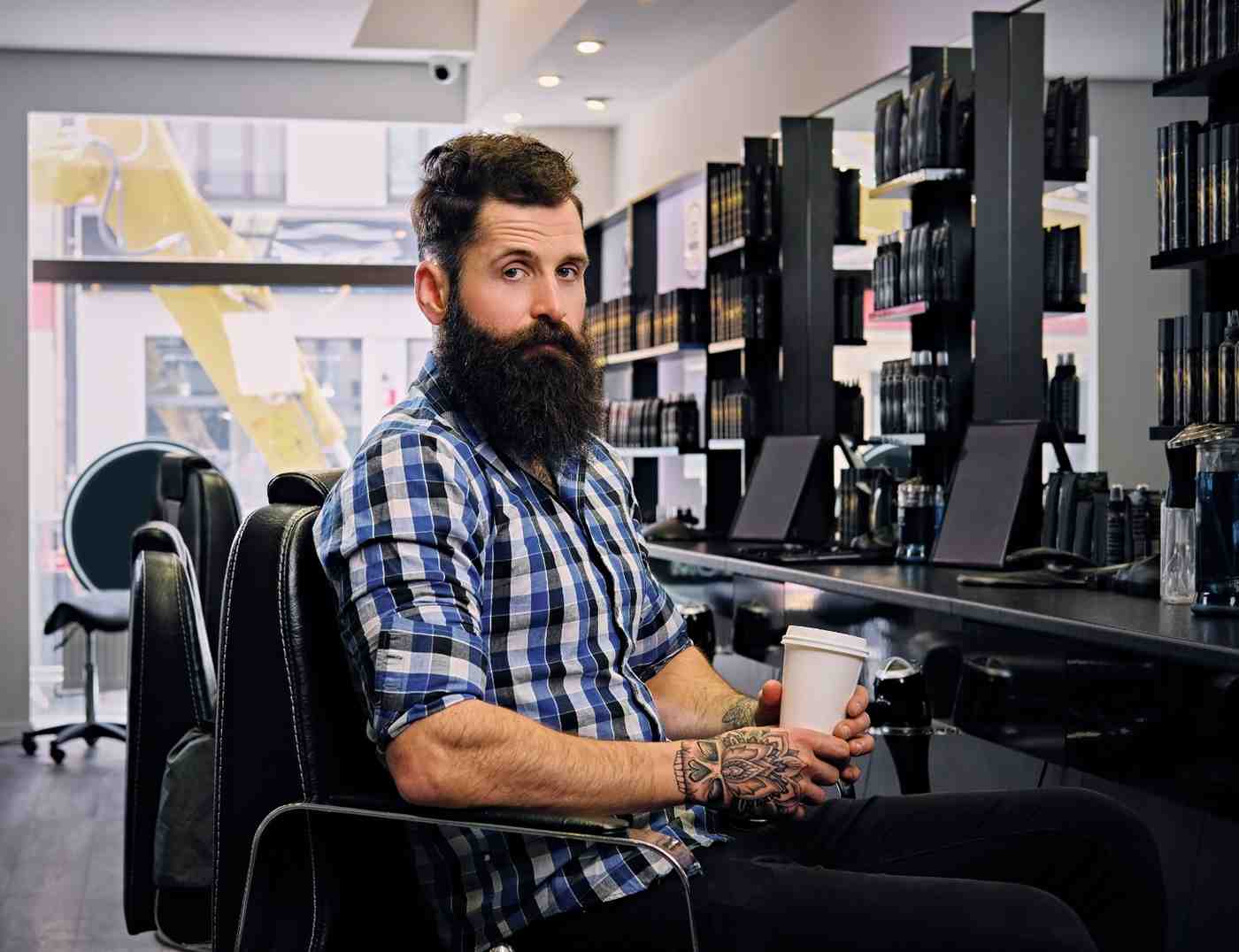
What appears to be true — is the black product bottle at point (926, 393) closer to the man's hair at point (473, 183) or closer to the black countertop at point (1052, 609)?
the black countertop at point (1052, 609)

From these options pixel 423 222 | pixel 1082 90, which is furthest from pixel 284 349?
pixel 423 222

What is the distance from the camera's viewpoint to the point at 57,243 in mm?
7711

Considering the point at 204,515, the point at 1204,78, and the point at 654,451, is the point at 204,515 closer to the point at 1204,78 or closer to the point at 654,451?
the point at 1204,78

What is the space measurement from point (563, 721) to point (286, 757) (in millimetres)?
299

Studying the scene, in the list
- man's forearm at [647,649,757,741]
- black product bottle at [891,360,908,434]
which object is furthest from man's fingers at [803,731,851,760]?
black product bottle at [891,360,908,434]

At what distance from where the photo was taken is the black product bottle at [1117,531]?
3.16 meters

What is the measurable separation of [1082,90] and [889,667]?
1678 mm

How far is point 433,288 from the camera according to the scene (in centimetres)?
188

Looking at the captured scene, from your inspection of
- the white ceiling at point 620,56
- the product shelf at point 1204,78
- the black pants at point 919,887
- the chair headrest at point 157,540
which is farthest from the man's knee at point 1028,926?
the white ceiling at point 620,56

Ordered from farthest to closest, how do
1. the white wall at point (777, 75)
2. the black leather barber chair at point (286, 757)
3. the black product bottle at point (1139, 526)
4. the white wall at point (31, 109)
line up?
the white wall at point (31, 109), the white wall at point (777, 75), the black product bottle at point (1139, 526), the black leather barber chair at point (286, 757)

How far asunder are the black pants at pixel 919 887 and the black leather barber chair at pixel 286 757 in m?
0.21

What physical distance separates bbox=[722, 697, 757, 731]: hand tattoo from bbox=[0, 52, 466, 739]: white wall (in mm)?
6116

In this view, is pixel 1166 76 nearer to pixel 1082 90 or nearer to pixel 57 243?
pixel 1082 90

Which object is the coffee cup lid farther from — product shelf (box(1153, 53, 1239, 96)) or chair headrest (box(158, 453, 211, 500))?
chair headrest (box(158, 453, 211, 500))
